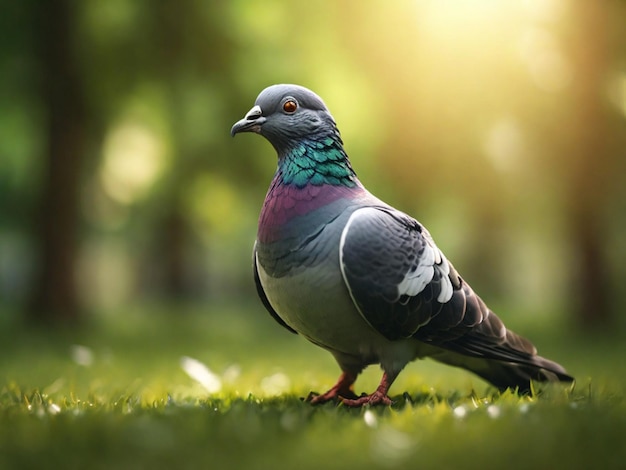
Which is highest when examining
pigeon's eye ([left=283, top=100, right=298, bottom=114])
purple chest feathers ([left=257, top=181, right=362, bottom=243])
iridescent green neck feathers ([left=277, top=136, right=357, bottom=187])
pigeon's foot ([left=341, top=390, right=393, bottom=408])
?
pigeon's eye ([left=283, top=100, right=298, bottom=114])

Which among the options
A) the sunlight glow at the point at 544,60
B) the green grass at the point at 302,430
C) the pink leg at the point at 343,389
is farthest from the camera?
the sunlight glow at the point at 544,60

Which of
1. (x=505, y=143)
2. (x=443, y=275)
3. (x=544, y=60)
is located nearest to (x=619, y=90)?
(x=544, y=60)

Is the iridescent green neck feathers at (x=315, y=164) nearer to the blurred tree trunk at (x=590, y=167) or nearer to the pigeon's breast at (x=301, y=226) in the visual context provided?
the pigeon's breast at (x=301, y=226)

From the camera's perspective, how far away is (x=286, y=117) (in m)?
3.55

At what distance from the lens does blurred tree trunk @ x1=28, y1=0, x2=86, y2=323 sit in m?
9.30

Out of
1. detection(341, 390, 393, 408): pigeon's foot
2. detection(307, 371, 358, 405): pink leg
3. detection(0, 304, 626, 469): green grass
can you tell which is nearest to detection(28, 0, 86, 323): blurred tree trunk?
detection(0, 304, 626, 469): green grass

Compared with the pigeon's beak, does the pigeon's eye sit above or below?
above

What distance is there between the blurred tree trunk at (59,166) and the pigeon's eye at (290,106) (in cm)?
666

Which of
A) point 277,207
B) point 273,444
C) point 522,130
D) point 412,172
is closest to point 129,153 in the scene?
point 412,172

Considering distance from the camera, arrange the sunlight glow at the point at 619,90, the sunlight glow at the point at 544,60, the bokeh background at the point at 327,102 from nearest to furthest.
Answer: the sunlight glow at the point at 619,90, the bokeh background at the point at 327,102, the sunlight glow at the point at 544,60

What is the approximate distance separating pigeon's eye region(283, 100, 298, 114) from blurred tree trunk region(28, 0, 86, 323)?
262 inches

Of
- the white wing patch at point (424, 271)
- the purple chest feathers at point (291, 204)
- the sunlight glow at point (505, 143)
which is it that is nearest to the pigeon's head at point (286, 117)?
the purple chest feathers at point (291, 204)

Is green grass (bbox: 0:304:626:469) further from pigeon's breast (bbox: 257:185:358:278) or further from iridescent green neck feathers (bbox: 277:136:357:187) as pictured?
iridescent green neck feathers (bbox: 277:136:357:187)

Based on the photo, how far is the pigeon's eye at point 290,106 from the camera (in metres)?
3.55
